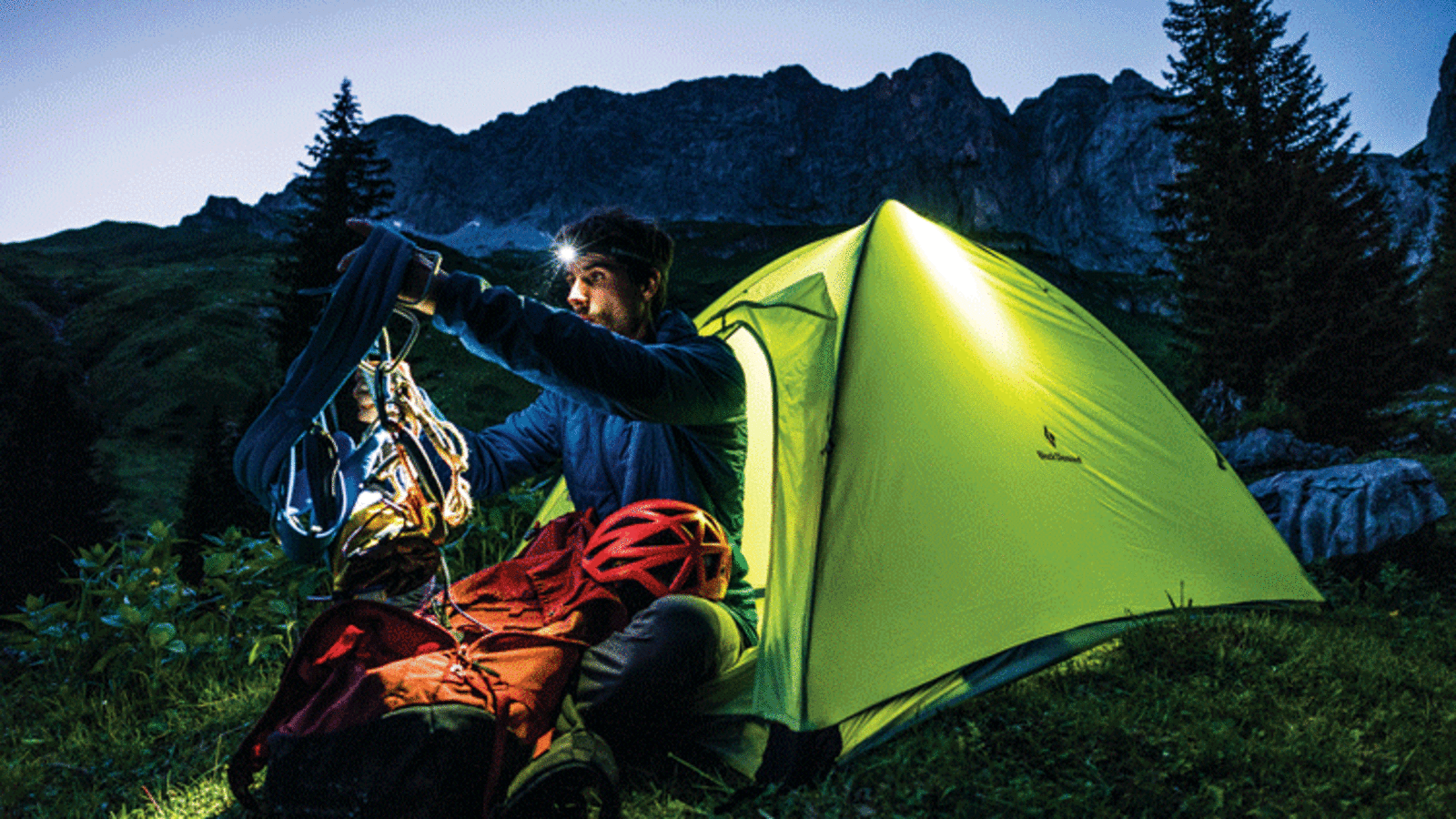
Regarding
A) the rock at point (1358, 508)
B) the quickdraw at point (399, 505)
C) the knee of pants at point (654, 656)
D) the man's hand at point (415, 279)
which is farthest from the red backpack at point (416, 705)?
the rock at point (1358, 508)

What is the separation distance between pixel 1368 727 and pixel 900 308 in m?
2.39

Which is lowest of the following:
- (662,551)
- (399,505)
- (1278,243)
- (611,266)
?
(662,551)

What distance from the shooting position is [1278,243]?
1363 cm

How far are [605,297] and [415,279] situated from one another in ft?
3.86

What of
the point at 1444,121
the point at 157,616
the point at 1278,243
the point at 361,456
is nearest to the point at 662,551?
the point at 361,456

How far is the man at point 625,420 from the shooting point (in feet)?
6.16

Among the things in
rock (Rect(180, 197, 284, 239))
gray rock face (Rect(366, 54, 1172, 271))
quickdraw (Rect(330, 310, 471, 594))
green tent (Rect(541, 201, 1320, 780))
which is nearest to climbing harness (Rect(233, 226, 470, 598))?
quickdraw (Rect(330, 310, 471, 594))

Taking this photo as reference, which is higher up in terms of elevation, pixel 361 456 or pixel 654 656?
pixel 361 456

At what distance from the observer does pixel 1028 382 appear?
10.8 feet

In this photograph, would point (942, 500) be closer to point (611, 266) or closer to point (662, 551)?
point (662, 551)

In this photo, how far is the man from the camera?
188 cm

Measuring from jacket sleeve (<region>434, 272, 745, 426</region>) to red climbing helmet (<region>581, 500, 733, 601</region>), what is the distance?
0.44 meters

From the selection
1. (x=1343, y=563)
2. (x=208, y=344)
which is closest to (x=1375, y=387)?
(x=1343, y=563)

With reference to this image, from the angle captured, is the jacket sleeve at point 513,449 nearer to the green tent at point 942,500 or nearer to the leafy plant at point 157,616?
the green tent at point 942,500
